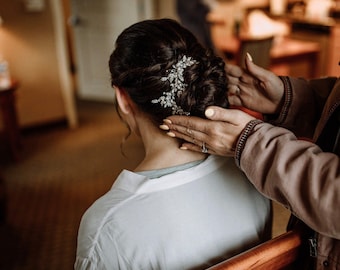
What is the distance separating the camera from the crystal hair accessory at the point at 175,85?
2.95ft

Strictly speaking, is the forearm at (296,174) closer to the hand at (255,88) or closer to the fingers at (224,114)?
the fingers at (224,114)

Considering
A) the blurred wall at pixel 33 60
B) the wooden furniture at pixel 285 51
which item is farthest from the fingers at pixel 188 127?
the blurred wall at pixel 33 60

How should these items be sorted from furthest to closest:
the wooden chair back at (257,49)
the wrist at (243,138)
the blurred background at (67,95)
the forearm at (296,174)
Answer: the wooden chair back at (257,49) → the blurred background at (67,95) → the wrist at (243,138) → the forearm at (296,174)

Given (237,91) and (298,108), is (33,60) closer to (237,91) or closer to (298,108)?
(237,91)

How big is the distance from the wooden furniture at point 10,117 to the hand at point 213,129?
8.22 ft

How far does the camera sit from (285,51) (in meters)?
3.42

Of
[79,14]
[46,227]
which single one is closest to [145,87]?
[46,227]

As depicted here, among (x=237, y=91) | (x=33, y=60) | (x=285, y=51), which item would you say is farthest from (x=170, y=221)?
(x=33, y=60)

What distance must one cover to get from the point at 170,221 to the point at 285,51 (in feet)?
9.41

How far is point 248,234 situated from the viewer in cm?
99

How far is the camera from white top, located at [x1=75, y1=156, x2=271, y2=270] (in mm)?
856

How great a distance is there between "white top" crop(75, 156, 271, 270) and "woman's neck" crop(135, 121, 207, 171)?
37mm

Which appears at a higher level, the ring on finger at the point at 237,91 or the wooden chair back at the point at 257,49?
the ring on finger at the point at 237,91

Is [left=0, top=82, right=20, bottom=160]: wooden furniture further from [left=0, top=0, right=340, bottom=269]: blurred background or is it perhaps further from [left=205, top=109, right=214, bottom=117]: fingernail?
[left=205, top=109, right=214, bottom=117]: fingernail
